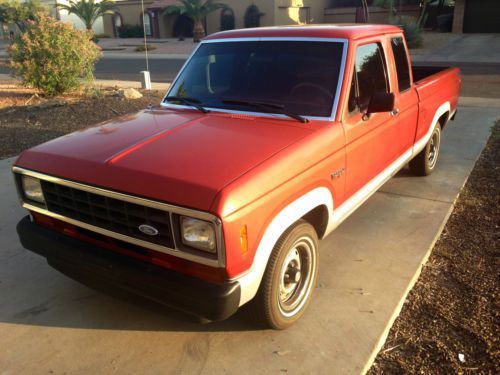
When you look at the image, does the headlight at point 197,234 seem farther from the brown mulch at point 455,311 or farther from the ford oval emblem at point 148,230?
the brown mulch at point 455,311

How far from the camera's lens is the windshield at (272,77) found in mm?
3410

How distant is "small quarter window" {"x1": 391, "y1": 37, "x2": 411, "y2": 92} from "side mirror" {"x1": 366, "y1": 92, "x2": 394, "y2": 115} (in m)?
1.04

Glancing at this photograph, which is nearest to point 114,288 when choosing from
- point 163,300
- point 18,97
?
point 163,300

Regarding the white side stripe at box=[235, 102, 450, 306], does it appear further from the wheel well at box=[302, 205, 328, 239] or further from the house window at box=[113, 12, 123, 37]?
the house window at box=[113, 12, 123, 37]

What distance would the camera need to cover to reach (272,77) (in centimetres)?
356

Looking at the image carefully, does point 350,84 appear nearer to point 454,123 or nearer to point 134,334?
point 134,334

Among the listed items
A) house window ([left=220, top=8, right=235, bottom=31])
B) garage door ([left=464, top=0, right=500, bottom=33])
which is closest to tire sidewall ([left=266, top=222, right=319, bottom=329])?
garage door ([left=464, top=0, right=500, bottom=33])

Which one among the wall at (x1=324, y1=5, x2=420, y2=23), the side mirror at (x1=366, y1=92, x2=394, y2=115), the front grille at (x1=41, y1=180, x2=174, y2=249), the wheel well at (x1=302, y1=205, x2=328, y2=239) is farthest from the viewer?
the wall at (x1=324, y1=5, x2=420, y2=23)

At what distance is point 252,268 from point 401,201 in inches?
118

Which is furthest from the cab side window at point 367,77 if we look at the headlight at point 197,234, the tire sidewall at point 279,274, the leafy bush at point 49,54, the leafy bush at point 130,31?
the leafy bush at point 130,31

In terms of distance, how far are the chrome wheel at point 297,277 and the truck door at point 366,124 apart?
64cm

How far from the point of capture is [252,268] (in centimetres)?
248

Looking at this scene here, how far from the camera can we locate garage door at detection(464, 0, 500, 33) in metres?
29.6

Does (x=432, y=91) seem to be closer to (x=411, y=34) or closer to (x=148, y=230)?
(x=148, y=230)
